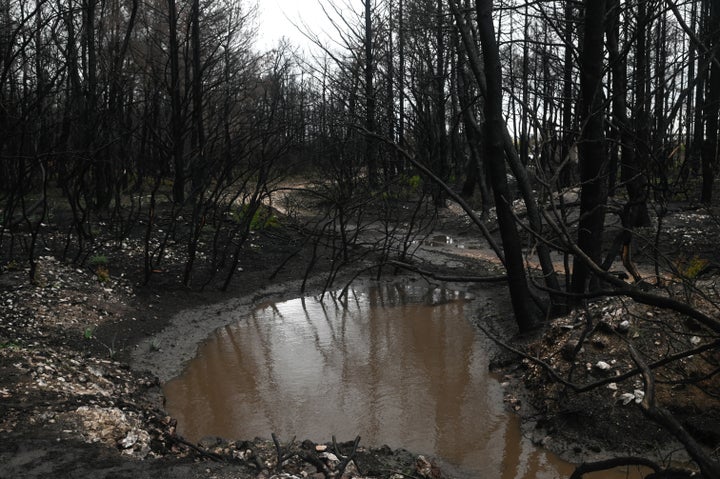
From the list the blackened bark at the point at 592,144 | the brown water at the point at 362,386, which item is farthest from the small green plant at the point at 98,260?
the blackened bark at the point at 592,144

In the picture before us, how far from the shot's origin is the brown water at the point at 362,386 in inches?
204

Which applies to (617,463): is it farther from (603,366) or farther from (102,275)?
(102,275)

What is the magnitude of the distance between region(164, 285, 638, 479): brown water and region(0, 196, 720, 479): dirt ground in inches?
10.7

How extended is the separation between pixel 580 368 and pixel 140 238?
744 centimetres

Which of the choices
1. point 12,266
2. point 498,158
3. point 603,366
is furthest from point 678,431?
point 12,266

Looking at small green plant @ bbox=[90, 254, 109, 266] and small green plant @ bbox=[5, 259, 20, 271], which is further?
small green plant @ bbox=[90, 254, 109, 266]

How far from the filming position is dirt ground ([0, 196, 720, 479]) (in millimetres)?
4109

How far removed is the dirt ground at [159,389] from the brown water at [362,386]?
0.27 m

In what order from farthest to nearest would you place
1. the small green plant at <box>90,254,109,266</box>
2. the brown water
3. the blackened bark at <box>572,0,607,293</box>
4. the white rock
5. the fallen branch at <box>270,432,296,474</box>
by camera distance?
the small green plant at <box>90,254,109,266</box>, the blackened bark at <box>572,0,607,293</box>, the white rock, the brown water, the fallen branch at <box>270,432,296,474</box>

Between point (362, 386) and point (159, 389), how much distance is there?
1933mm

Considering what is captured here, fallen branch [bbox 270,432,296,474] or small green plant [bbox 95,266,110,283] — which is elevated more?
small green plant [bbox 95,266,110,283]

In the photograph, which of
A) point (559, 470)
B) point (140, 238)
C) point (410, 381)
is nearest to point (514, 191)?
point (140, 238)

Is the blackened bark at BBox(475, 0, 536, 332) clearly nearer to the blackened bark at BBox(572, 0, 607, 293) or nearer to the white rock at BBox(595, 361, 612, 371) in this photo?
the blackened bark at BBox(572, 0, 607, 293)

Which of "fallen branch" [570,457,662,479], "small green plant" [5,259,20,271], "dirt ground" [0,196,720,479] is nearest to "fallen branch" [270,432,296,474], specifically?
"dirt ground" [0,196,720,479]
